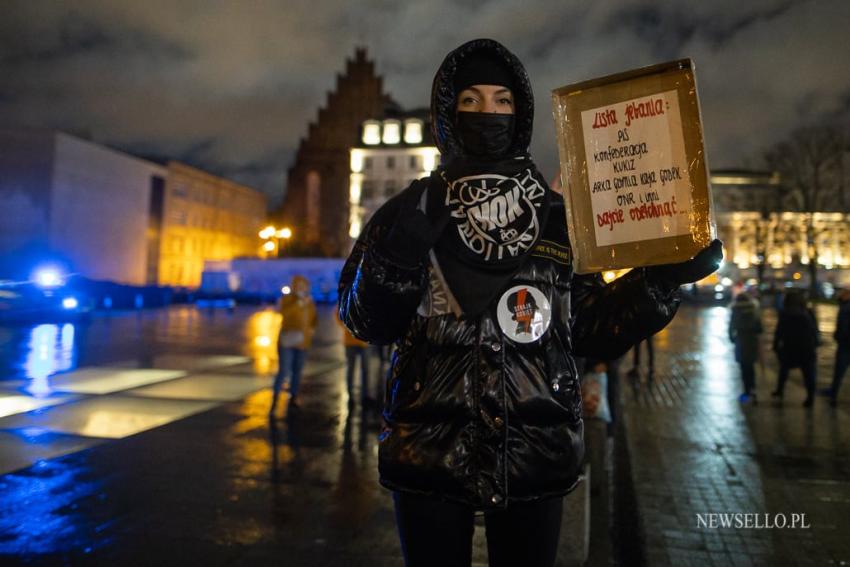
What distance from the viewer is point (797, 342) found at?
8.91m

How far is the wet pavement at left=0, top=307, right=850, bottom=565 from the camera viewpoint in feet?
12.4

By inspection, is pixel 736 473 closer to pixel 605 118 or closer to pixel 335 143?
pixel 605 118

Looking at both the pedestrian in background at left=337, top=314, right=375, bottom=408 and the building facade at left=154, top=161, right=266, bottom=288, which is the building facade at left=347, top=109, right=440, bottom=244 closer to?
the building facade at left=154, top=161, right=266, bottom=288

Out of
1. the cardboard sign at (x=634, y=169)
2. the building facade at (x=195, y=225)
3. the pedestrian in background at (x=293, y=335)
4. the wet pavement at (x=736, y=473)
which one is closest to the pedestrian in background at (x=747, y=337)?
the wet pavement at (x=736, y=473)

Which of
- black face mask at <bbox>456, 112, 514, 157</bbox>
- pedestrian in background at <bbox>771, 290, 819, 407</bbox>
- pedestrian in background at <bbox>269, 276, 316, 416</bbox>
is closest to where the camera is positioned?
black face mask at <bbox>456, 112, 514, 157</bbox>

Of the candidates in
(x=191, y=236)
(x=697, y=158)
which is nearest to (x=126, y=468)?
(x=697, y=158)

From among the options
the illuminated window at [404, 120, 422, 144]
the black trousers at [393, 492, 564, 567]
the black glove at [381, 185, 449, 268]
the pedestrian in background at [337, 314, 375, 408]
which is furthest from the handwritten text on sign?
the illuminated window at [404, 120, 422, 144]

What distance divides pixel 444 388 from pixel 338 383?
352 inches

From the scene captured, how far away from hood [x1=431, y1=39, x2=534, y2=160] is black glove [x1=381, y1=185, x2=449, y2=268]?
0.36 meters

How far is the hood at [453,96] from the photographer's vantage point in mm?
1723

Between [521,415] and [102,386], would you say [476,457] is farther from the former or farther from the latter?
[102,386]

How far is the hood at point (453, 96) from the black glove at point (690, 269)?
1.76 feet

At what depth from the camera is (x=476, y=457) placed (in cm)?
154

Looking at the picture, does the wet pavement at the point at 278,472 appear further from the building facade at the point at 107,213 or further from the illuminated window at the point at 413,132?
the illuminated window at the point at 413,132
